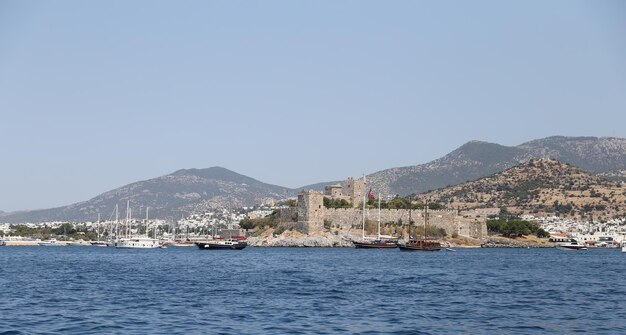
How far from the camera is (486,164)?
189 meters

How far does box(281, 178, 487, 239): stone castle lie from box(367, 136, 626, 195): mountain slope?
79.0 m

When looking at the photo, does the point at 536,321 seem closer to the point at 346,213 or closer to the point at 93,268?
the point at 93,268

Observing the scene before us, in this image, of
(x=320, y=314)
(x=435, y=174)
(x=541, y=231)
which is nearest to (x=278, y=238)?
(x=541, y=231)

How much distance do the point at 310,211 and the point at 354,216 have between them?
4.84 m

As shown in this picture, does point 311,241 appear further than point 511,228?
No

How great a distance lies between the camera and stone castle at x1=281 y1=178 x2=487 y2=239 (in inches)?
3189

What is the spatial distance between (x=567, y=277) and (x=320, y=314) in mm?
16697

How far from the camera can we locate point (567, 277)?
118ft

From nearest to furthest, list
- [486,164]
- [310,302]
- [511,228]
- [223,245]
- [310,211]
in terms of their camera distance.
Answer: [310,302], [223,245], [310,211], [511,228], [486,164]

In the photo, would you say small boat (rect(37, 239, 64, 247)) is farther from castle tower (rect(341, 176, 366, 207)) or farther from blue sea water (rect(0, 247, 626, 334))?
blue sea water (rect(0, 247, 626, 334))

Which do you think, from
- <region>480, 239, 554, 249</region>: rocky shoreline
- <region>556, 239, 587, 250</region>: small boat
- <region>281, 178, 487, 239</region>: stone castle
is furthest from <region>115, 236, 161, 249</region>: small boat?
<region>556, 239, 587, 250</region>: small boat

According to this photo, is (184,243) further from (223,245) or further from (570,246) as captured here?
(570,246)

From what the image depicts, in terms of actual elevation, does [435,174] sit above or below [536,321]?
above

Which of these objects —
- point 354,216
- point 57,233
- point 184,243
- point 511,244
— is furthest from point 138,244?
point 57,233
